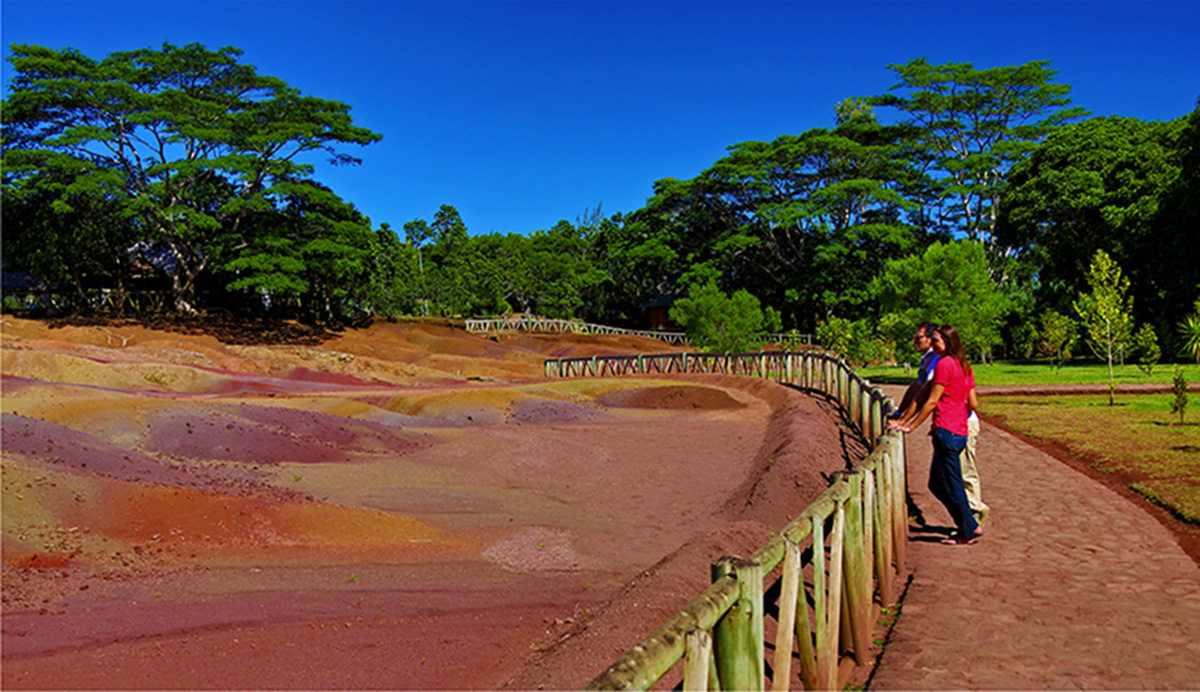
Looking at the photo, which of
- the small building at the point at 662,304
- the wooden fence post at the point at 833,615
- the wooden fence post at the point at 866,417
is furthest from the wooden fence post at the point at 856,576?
the small building at the point at 662,304

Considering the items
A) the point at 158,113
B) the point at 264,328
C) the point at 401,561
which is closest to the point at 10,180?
the point at 158,113

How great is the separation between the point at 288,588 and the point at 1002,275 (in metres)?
44.5

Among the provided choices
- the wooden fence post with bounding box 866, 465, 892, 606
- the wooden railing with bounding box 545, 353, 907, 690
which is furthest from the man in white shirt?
the wooden fence post with bounding box 866, 465, 892, 606

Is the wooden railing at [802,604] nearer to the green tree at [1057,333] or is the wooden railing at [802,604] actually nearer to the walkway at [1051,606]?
the walkway at [1051,606]

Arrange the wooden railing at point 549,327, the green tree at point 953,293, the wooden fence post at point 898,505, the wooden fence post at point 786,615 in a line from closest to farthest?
the wooden fence post at point 786,615
the wooden fence post at point 898,505
the green tree at point 953,293
the wooden railing at point 549,327

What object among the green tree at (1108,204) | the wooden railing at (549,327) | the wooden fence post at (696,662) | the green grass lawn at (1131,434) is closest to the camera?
the wooden fence post at (696,662)

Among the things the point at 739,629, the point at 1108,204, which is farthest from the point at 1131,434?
the point at 1108,204

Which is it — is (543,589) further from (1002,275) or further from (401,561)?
(1002,275)

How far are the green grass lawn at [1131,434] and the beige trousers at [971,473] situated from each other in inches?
91.0

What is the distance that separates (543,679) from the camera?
5.14 meters

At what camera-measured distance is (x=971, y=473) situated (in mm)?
7203

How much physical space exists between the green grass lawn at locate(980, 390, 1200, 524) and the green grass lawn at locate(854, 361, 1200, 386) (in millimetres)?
5205

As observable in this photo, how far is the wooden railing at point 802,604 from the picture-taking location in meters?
2.75

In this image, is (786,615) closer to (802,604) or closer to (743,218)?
(802,604)
